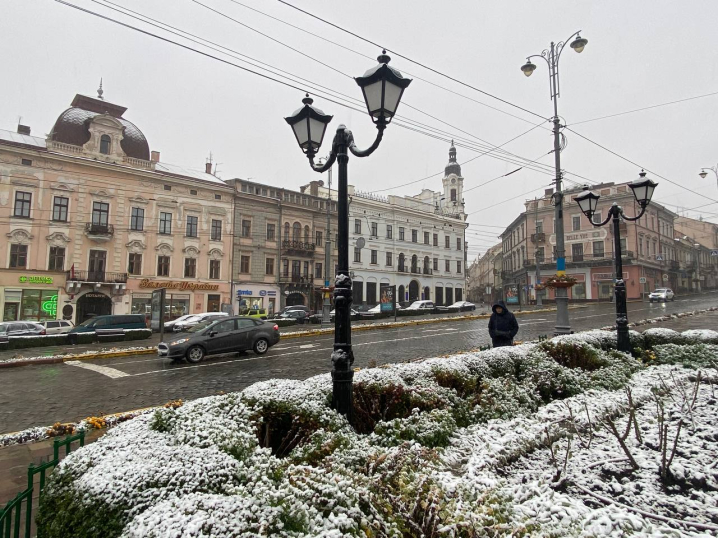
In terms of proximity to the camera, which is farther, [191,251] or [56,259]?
[191,251]

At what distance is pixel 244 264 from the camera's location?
3775 cm

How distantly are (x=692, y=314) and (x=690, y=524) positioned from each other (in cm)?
2454

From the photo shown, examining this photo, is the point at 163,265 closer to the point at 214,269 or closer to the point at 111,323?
the point at 214,269

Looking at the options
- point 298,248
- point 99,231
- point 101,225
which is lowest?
point 99,231

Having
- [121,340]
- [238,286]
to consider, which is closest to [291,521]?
[121,340]

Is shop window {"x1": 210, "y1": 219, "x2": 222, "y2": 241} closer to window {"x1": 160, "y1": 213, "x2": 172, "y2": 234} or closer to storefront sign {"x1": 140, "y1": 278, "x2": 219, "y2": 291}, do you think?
window {"x1": 160, "y1": 213, "x2": 172, "y2": 234}

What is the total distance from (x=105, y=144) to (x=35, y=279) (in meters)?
11.2

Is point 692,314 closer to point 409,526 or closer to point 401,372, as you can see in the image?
point 401,372

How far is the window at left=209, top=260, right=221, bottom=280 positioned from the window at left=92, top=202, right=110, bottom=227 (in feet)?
28.1

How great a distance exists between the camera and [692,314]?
20859mm

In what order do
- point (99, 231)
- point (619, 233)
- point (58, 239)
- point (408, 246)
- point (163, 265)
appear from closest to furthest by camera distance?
point (619, 233) → point (58, 239) → point (99, 231) → point (163, 265) → point (408, 246)

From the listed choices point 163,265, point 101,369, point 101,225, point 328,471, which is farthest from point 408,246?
point 328,471

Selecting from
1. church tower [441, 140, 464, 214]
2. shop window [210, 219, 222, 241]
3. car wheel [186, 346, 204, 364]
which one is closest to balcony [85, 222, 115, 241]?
shop window [210, 219, 222, 241]

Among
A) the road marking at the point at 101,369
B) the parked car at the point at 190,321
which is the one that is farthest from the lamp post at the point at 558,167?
the parked car at the point at 190,321
